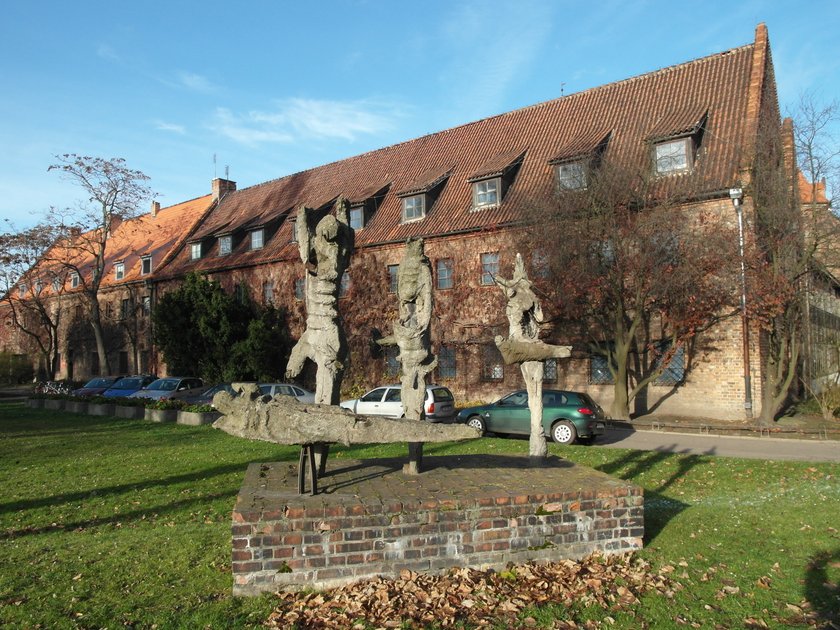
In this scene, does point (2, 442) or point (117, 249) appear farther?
point (117, 249)

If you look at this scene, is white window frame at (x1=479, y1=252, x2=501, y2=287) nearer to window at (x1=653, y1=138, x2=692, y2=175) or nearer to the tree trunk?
window at (x1=653, y1=138, x2=692, y2=175)

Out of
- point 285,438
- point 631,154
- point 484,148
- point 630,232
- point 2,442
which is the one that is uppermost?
point 484,148

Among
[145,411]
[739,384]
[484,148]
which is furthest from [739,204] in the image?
[145,411]

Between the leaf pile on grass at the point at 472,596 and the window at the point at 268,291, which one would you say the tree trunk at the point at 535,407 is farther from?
the window at the point at 268,291

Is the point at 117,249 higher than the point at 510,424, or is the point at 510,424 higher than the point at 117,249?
the point at 117,249

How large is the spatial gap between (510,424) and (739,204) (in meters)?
9.28

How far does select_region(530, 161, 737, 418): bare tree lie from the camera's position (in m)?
17.0

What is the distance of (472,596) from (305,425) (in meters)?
1.94

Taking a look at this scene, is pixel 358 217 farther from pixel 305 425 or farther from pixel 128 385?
pixel 305 425

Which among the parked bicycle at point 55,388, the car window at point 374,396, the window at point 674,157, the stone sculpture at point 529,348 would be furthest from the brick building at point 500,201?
the stone sculpture at point 529,348

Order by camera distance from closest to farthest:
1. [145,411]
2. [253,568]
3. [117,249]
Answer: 1. [253,568]
2. [145,411]
3. [117,249]

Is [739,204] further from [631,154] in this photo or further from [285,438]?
[285,438]

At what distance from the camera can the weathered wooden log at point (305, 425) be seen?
5.30 meters

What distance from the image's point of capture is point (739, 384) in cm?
1797
